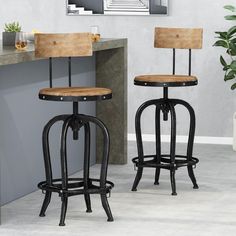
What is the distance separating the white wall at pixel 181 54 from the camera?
7.37 meters

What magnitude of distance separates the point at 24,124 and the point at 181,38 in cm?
134

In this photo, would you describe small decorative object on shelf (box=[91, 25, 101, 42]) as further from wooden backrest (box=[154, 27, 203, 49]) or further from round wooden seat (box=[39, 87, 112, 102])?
round wooden seat (box=[39, 87, 112, 102])

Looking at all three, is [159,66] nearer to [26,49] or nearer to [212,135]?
[212,135]

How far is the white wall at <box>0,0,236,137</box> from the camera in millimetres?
7371

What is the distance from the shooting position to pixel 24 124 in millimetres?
5242

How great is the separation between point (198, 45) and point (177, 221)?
159cm

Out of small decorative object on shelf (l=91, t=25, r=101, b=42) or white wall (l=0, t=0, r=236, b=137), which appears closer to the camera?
small decorative object on shelf (l=91, t=25, r=101, b=42)

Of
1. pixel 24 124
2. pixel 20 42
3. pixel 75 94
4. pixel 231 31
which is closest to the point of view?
pixel 75 94

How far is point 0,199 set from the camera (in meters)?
4.93

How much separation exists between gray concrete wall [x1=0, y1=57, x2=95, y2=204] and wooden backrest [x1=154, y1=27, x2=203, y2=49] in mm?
753

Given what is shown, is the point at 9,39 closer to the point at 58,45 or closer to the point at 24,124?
the point at 24,124

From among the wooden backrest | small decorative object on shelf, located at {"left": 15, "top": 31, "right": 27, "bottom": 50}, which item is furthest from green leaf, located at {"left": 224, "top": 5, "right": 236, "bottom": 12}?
small decorative object on shelf, located at {"left": 15, "top": 31, "right": 27, "bottom": 50}

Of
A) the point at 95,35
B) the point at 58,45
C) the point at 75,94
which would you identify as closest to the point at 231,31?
the point at 95,35

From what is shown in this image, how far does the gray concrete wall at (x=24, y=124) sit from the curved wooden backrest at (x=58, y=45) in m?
0.36
